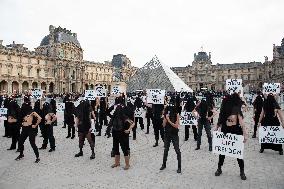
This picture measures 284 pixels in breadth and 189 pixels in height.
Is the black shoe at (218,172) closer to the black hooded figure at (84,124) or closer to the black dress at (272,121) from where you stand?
the black dress at (272,121)

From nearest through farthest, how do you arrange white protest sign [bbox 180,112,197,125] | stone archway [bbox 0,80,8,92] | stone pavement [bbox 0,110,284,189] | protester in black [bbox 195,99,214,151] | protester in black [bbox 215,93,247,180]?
stone pavement [bbox 0,110,284,189] → protester in black [bbox 215,93,247,180] → protester in black [bbox 195,99,214,151] → white protest sign [bbox 180,112,197,125] → stone archway [bbox 0,80,8,92]

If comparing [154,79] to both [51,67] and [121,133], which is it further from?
[51,67]

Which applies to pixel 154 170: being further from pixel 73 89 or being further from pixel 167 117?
pixel 73 89

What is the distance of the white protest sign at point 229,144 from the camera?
21.9 feet

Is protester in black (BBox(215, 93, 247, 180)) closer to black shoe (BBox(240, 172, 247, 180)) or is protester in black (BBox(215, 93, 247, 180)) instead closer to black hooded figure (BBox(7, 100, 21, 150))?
black shoe (BBox(240, 172, 247, 180))

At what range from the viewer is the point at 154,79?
27.7 metres

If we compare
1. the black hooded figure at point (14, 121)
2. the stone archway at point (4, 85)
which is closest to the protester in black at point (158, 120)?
the black hooded figure at point (14, 121)

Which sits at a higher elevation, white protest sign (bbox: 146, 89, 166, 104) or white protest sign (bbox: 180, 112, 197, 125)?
white protest sign (bbox: 146, 89, 166, 104)

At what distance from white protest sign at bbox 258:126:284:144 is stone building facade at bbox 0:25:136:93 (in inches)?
2097

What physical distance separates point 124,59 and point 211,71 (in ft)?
94.4

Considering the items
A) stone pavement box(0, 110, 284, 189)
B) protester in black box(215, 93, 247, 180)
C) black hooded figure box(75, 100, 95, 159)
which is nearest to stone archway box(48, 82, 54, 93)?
stone pavement box(0, 110, 284, 189)

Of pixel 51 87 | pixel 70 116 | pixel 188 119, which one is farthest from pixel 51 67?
pixel 188 119

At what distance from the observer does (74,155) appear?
373 inches

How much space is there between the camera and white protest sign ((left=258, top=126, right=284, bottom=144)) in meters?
8.88
